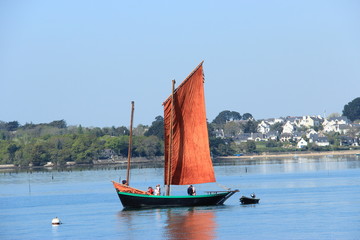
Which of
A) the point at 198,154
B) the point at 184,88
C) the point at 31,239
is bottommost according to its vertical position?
the point at 31,239

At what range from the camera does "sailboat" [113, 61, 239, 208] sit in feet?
191

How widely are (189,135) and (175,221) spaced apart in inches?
362

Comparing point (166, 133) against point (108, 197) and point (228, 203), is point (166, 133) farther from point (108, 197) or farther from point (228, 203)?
point (108, 197)

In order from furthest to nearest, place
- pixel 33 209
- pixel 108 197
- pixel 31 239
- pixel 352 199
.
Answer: pixel 108 197
pixel 33 209
pixel 352 199
pixel 31 239

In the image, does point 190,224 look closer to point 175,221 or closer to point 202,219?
point 175,221

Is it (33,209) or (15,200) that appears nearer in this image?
(33,209)

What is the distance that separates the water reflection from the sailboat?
1.03 meters

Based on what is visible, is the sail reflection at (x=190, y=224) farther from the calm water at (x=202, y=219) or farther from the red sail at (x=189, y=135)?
the red sail at (x=189, y=135)

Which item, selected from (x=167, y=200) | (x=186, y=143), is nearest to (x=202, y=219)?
(x=167, y=200)

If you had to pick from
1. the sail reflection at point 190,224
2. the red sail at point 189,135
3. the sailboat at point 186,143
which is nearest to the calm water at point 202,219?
the sail reflection at point 190,224

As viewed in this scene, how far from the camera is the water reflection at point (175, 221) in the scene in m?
45.5

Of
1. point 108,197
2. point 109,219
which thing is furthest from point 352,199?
point 108,197

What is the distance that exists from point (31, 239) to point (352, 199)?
90.0 ft

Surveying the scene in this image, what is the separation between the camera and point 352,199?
6297cm
